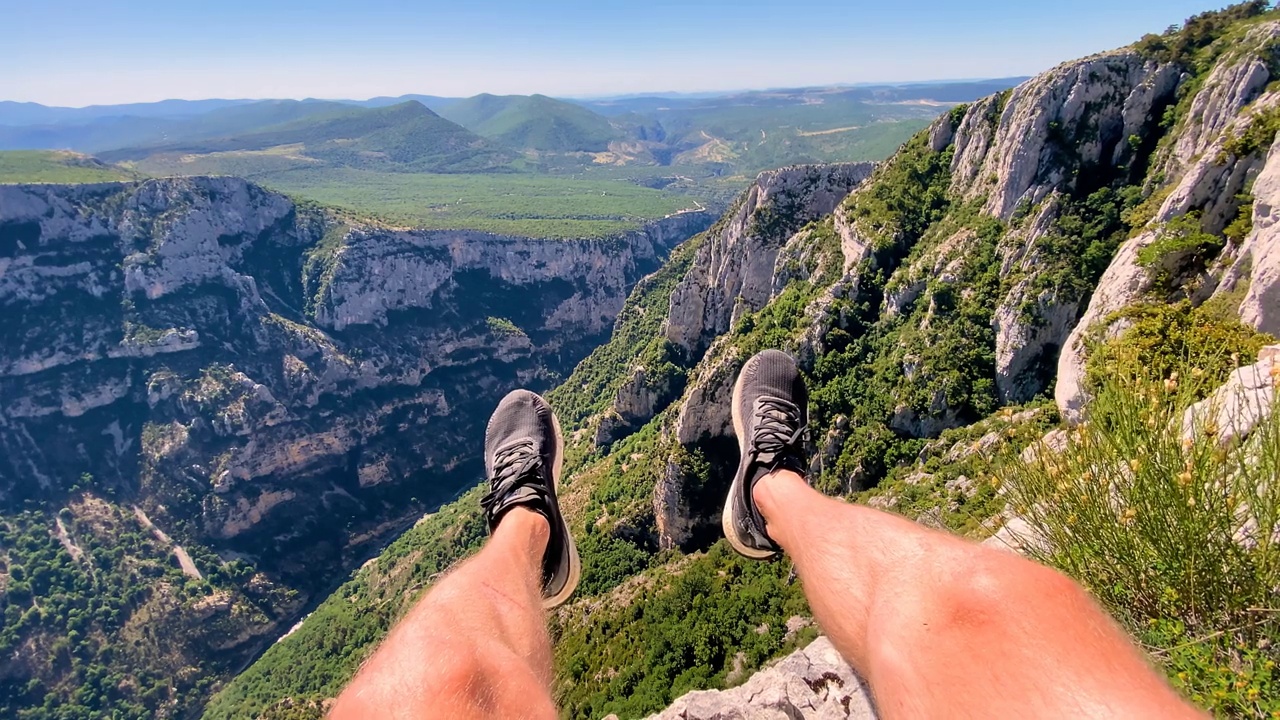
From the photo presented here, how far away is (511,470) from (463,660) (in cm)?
602

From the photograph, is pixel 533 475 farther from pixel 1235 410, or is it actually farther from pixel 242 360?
pixel 242 360

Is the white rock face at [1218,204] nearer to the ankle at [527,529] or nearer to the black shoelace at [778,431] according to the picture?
the black shoelace at [778,431]

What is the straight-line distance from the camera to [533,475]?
1009 cm

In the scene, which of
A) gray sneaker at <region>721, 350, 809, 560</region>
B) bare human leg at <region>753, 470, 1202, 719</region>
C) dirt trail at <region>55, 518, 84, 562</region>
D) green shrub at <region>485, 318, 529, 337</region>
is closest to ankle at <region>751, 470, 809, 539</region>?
gray sneaker at <region>721, 350, 809, 560</region>

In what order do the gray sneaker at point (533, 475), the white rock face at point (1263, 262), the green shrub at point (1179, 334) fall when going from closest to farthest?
the gray sneaker at point (533, 475) → the green shrub at point (1179, 334) → the white rock face at point (1263, 262)

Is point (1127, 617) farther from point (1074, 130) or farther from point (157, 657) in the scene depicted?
point (157, 657)

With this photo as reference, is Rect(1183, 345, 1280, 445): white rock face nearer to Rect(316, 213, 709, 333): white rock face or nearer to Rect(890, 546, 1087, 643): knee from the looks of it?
Rect(890, 546, 1087, 643): knee

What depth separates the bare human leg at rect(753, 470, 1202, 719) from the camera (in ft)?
8.31

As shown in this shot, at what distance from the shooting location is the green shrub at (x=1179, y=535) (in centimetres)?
386

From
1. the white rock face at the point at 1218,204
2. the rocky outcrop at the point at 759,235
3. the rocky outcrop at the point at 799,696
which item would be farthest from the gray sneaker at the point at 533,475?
the rocky outcrop at the point at 759,235

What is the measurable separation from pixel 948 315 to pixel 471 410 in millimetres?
116735

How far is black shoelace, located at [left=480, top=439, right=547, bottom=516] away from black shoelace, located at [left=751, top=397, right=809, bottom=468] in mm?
4055

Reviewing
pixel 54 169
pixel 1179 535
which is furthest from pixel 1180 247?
pixel 54 169

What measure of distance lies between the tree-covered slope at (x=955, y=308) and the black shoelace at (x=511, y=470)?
10.1 metres
